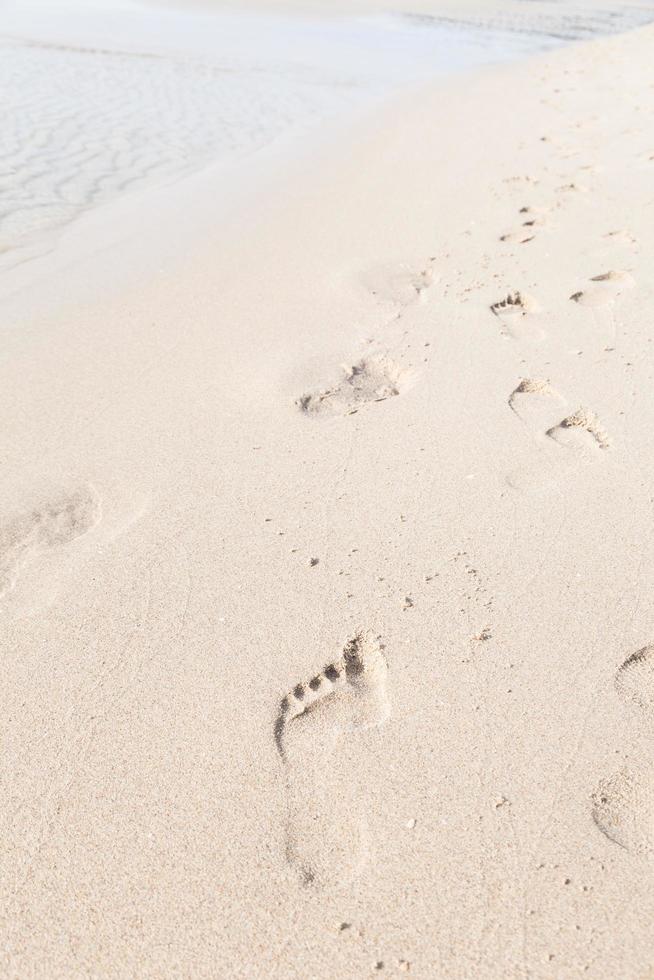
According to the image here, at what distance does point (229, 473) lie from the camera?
8.28ft

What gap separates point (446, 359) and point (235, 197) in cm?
260

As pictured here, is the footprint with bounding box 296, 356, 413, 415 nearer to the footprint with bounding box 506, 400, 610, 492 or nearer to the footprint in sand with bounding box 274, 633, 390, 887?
the footprint with bounding box 506, 400, 610, 492

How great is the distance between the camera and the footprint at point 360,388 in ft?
9.21

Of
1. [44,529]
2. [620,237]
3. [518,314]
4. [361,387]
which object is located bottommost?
[620,237]

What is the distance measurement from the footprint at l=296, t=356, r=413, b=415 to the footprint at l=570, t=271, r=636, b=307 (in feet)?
2.85

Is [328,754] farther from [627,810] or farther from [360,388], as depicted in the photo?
[360,388]

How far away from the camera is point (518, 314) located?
328cm

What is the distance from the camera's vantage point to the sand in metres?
1.46

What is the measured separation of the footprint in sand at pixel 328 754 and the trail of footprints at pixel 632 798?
1.43 feet

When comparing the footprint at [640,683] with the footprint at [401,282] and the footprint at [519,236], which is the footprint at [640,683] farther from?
the footprint at [519,236]

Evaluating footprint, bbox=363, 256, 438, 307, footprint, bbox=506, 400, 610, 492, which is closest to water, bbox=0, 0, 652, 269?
footprint, bbox=363, 256, 438, 307

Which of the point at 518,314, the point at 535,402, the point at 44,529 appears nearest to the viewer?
the point at 44,529

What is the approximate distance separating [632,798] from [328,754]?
572 millimetres

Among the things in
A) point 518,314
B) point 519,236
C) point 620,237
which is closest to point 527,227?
point 519,236
